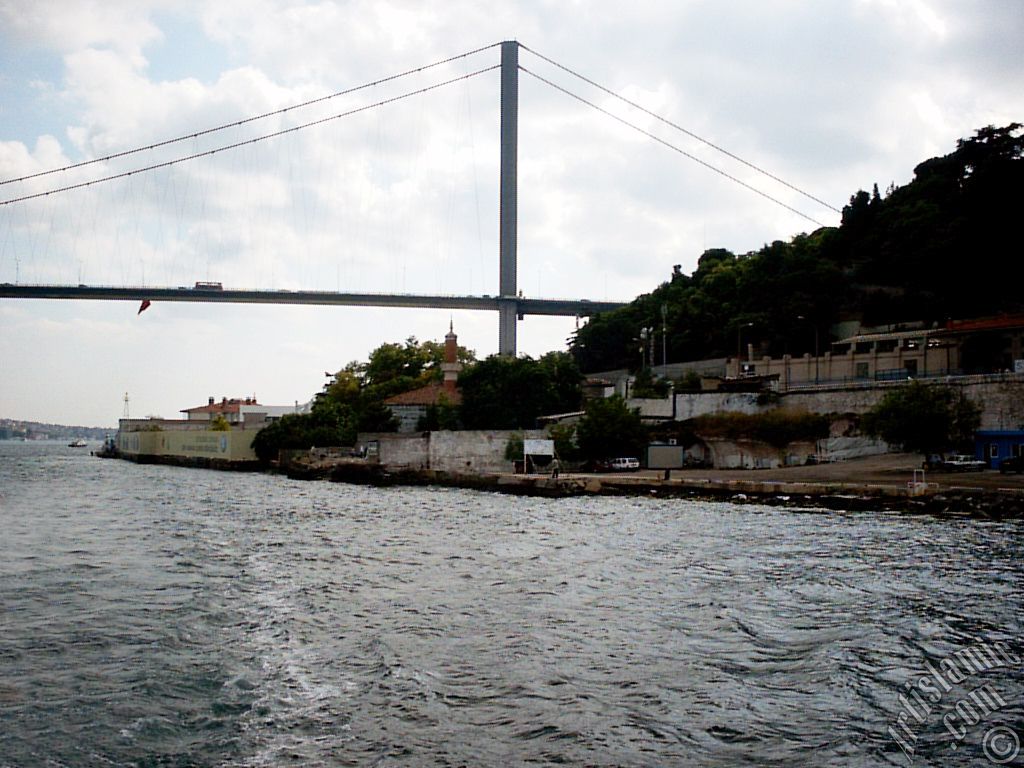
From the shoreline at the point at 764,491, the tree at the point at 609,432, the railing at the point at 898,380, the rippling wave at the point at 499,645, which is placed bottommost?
the rippling wave at the point at 499,645

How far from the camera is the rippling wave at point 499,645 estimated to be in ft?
21.4

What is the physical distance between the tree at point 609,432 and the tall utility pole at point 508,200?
28282 millimetres

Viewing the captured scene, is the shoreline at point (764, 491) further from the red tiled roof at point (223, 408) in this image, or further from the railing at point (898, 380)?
the red tiled roof at point (223, 408)

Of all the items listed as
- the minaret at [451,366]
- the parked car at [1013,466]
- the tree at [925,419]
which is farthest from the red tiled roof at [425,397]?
the parked car at [1013,466]

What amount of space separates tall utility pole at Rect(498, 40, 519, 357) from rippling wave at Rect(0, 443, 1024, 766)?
49.0 metres

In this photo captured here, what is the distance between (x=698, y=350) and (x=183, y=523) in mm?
40757

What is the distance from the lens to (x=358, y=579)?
1332 cm

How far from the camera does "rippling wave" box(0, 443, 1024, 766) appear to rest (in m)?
6.52

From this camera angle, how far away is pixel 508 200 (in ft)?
214

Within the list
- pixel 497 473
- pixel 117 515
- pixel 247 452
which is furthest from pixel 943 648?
pixel 247 452

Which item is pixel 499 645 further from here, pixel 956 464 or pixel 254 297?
pixel 254 297

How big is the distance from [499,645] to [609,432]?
27.2m

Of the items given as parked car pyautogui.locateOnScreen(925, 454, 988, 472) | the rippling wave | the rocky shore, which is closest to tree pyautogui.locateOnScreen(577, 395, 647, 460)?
the rocky shore

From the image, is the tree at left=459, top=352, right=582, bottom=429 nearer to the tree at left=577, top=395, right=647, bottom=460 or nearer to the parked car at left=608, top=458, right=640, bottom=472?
the tree at left=577, top=395, right=647, bottom=460
